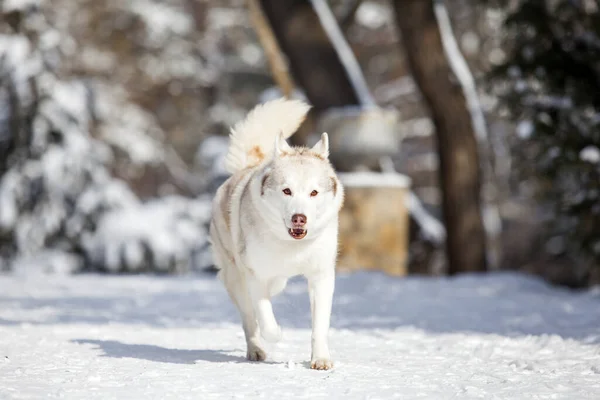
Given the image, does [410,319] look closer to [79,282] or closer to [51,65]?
[79,282]

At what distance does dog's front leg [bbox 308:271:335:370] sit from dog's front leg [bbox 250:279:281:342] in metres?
0.21

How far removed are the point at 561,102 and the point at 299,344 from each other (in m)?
5.19

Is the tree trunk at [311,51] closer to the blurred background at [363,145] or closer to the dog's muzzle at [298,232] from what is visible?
the blurred background at [363,145]

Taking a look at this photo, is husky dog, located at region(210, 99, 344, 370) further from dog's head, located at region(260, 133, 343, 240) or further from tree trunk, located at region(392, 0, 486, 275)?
tree trunk, located at region(392, 0, 486, 275)

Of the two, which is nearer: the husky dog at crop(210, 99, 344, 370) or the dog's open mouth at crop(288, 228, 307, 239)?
the dog's open mouth at crop(288, 228, 307, 239)

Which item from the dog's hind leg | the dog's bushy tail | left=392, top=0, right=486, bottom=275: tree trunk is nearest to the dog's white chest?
the dog's hind leg

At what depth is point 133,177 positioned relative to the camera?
27984mm

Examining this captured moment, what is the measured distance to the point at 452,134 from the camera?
1361 centimetres

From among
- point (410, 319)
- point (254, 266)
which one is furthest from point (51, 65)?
point (254, 266)

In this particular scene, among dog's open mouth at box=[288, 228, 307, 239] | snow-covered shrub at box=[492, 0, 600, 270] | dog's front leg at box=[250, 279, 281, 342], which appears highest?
snow-covered shrub at box=[492, 0, 600, 270]

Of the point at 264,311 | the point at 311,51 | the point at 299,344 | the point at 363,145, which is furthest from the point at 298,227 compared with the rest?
the point at 311,51

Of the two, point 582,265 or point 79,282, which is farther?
point 582,265

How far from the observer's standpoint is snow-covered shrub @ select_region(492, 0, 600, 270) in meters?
9.70

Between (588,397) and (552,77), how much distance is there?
247 inches
